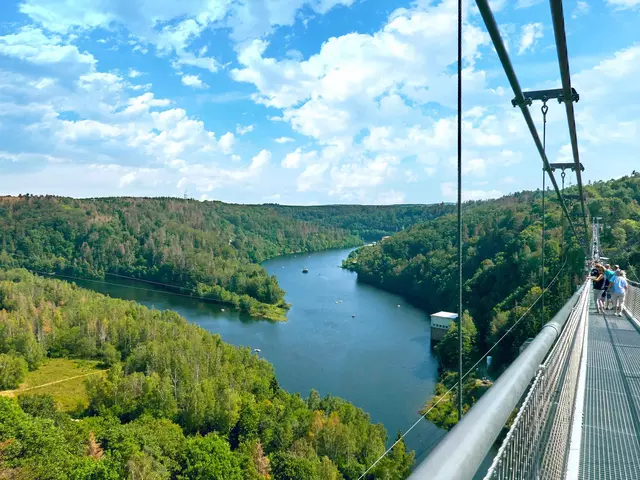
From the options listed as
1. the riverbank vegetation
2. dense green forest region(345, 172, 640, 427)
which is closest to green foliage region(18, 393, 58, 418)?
dense green forest region(345, 172, 640, 427)

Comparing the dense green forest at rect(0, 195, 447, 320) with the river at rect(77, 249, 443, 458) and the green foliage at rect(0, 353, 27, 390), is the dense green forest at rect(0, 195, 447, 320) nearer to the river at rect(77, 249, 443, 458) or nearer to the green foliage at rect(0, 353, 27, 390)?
the river at rect(77, 249, 443, 458)

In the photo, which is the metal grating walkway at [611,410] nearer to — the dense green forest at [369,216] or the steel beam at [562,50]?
the steel beam at [562,50]

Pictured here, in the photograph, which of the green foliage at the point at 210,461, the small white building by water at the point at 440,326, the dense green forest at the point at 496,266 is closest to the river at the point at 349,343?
the small white building by water at the point at 440,326

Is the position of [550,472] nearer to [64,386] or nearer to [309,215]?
[64,386]

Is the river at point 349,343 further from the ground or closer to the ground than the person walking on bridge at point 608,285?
closer to the ground

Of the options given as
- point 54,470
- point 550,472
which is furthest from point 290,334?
point 550,472

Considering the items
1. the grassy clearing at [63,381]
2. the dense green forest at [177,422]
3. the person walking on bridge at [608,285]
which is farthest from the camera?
the grassy clearing at [63,381]
